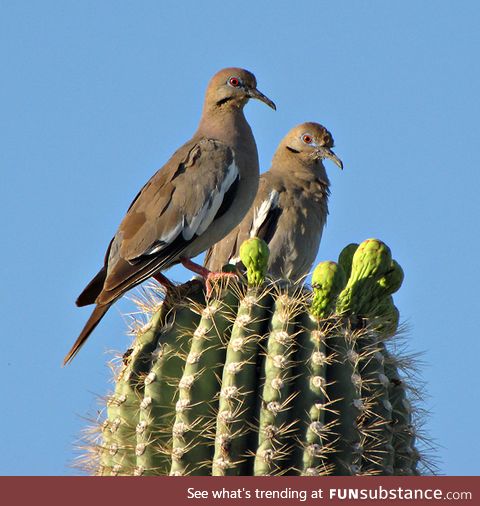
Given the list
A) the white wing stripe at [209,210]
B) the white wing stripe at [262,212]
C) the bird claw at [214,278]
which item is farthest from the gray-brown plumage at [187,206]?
the white wing stripe at [262,212]

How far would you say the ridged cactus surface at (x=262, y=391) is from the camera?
453 cm

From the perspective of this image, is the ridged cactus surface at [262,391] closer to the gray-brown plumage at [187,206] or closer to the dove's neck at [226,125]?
the gray-brown plumage at [187,206]

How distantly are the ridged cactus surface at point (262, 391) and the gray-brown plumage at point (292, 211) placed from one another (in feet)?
13.0

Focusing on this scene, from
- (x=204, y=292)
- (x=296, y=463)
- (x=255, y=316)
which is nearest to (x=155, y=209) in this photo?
(x=204, y=292)

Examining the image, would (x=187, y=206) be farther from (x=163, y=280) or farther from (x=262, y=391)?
(x=262, y=391)

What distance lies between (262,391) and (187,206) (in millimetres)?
2440

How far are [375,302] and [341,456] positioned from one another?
37.1 inches

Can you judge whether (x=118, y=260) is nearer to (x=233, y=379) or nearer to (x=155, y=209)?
(x=155, y=209)

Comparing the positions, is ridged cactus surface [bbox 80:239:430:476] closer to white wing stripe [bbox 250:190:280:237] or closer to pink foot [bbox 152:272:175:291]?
pink foot [bbox 152:272:175:291]

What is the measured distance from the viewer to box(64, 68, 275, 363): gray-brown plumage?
20.6 ft

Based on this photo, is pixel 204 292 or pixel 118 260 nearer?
pixel 204 292

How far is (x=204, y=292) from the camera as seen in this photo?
525 cm

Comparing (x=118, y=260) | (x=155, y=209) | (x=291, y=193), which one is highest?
(x=291, y=193)
